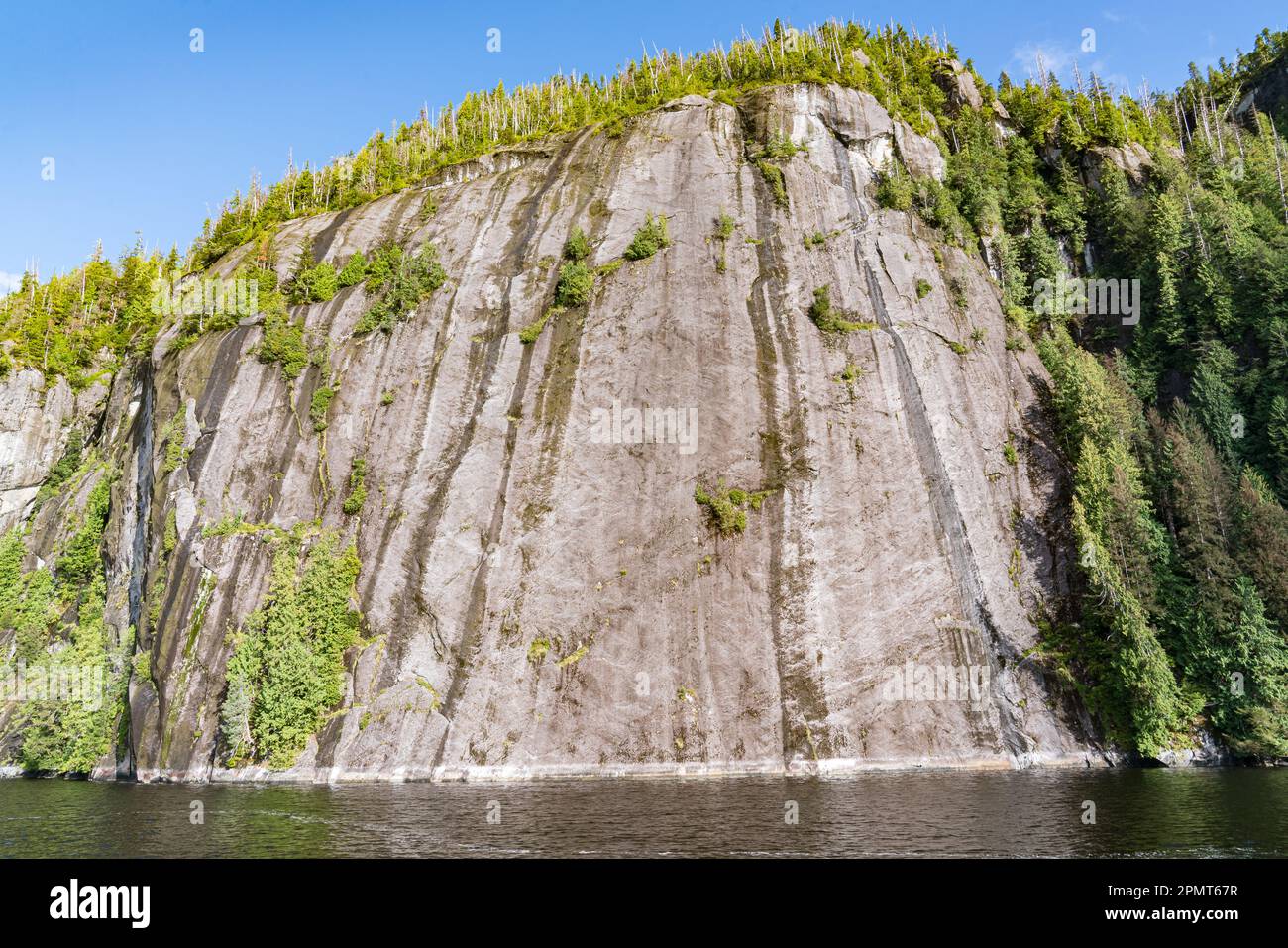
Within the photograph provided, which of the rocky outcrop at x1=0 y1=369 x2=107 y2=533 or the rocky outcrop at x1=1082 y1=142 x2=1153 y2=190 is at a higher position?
the rocky outcrop at x1=1082 y1=142 x2=1153 y2=190

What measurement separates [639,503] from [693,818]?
24.0m

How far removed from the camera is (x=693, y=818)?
92.3 feet

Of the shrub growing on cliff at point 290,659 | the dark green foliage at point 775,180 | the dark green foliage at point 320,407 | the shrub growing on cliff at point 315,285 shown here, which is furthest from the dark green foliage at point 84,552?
the dark green foliage at point 775,180

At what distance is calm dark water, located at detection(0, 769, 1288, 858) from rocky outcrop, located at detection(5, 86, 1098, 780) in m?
4.58

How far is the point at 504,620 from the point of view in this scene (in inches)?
1837

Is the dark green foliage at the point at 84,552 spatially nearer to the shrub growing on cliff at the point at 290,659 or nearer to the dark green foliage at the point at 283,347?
the dark green foliage at the point at 283,347

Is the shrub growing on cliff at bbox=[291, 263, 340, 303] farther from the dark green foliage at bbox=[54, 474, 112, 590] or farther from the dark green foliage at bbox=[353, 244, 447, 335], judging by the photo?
the dark green foliage at bbox=[54, 474, 112, 590]

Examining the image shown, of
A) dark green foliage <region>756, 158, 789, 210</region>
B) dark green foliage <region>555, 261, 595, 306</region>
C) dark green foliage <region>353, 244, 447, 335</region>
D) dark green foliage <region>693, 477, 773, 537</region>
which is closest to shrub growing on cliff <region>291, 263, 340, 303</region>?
dark green foliage <region>353, 244, 447, 335</region>

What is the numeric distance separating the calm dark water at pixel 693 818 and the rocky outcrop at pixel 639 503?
4575 millimetres

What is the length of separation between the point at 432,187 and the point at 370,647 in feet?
150

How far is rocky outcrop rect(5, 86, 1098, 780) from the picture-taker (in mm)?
43656

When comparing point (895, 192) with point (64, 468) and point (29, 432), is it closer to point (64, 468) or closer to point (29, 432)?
point (64, 468)

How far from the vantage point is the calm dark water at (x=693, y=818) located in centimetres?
2297

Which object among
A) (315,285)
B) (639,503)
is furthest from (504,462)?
(315,285)
